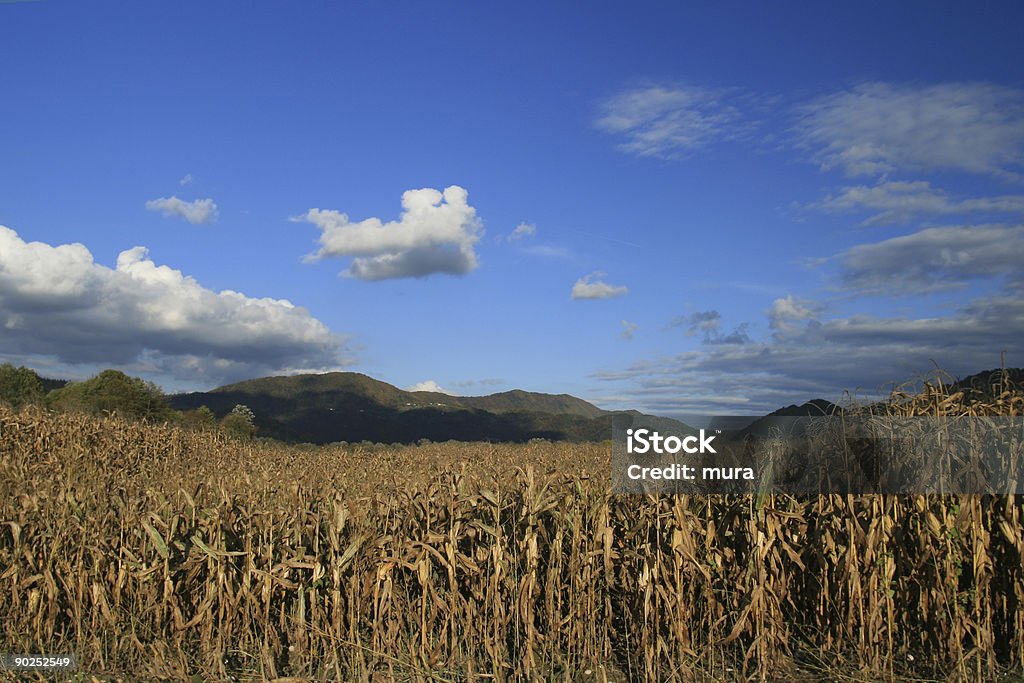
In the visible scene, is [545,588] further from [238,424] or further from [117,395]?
[117,395]

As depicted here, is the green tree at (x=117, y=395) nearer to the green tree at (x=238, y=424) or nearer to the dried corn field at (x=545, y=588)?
the green tree at (x=238, y=424)

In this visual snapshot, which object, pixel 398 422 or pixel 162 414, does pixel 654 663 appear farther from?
pixel 398 422

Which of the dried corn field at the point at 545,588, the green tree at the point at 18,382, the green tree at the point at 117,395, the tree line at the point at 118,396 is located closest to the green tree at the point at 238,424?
the tree line at the point at 118,396

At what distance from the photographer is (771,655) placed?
18.7 feet

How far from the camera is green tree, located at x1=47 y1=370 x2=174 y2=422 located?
97.9 feet

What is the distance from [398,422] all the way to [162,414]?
25.0 meters

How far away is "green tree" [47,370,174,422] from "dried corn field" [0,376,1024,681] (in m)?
25.4

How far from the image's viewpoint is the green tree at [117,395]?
2983 cm

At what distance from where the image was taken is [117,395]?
100 ft

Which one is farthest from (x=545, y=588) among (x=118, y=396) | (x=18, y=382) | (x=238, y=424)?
(x=18, y=382)
